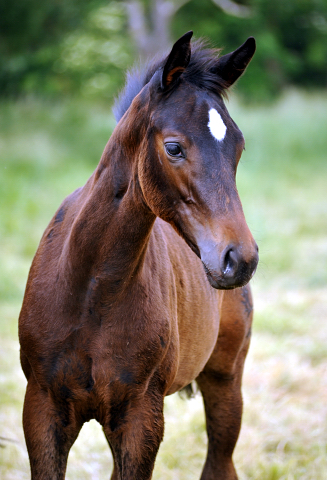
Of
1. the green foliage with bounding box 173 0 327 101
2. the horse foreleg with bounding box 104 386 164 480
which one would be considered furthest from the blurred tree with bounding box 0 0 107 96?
the horse foreleg with bounding box 104 386 164 480

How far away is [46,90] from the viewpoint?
51.8 feet

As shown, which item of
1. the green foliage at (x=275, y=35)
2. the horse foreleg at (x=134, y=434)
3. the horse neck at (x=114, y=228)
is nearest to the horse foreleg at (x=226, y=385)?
the horse foreleg at (x=134, y=434)

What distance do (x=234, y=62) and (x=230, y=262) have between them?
2.78 ft

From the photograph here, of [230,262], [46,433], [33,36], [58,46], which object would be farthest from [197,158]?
[58,46]

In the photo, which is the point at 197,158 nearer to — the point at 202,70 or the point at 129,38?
the point at 202,70

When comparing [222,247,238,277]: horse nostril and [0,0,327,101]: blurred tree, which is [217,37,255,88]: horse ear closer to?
[222,247,238,277]: horse nostril

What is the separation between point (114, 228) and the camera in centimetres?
210

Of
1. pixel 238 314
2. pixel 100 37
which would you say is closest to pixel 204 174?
pixel 238 314

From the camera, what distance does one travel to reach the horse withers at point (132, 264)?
1.82 metres

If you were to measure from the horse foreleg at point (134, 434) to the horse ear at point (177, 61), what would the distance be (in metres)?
1.25

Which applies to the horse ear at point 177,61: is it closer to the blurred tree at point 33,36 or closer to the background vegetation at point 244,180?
the background vegetation at point 244,180

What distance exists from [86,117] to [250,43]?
12684 millimetres

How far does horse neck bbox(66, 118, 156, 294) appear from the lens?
207cm

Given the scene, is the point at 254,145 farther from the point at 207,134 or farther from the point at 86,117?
the point at 207,134
